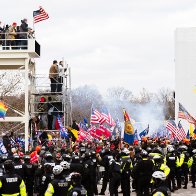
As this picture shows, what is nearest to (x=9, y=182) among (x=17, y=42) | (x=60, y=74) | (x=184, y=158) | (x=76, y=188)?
(x=76, y=188)

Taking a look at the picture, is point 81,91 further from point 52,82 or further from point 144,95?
point 52,82

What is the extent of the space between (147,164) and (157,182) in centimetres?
688

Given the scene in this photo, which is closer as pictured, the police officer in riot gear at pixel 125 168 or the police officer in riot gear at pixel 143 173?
the police officer in riot gear at pixel 143 173

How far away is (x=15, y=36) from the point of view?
110 feet

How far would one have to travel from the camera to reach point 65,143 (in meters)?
34.0

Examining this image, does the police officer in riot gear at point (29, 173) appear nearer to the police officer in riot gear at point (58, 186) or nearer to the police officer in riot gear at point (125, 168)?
the police officer in riot gear at point (125, 168)

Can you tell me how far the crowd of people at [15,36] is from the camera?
32.8 metres

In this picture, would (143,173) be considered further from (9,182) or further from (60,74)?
(60,74)

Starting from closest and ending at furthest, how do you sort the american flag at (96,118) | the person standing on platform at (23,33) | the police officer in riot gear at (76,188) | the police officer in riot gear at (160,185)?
the police officer in riot gear at (76,188), the police officer in riot gear at (160,185), the american flag at (96,118), the person standing on platform at (23,33)

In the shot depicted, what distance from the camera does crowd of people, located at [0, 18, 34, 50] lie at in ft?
108

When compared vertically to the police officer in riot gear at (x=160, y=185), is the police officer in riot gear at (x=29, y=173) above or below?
below

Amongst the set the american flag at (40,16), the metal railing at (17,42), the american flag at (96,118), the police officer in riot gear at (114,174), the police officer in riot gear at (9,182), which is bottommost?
the police officer in riot gear at (114,174)

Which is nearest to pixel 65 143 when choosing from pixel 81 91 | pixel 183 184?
pixel 183 184

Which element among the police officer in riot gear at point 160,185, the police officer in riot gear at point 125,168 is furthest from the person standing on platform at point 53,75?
the police officer in riot gear at point 160,185
